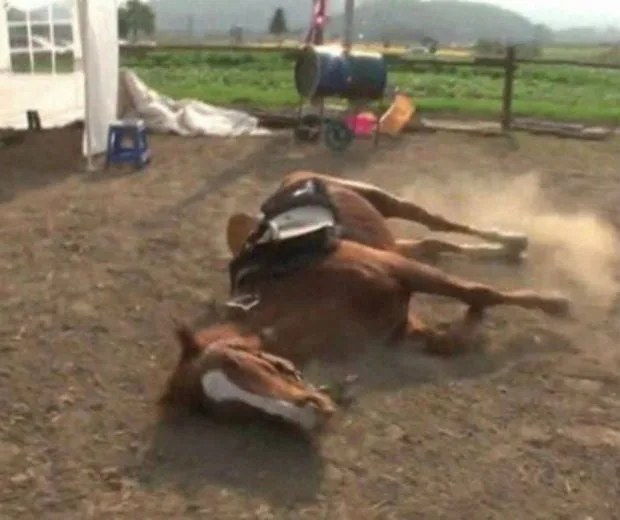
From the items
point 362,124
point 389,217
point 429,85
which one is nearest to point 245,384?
point 389,217

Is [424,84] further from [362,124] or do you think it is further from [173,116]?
[362,124]

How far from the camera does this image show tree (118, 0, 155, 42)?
44987 millimetres

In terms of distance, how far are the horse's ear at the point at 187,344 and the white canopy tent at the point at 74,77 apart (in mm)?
7470

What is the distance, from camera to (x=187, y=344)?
3814mm

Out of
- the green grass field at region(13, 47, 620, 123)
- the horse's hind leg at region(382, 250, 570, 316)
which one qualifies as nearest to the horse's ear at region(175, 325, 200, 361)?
the horse's hind leg at region(382, 250, 570, 316)

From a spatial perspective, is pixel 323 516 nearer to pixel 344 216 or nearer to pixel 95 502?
pixel 95 502

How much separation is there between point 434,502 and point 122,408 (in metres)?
1.46

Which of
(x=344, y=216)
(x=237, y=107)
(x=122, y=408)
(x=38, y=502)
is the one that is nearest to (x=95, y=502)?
(x=38, y=502)

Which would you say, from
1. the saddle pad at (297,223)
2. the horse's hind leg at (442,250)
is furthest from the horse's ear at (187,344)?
the horse's hind leg at (442,250)

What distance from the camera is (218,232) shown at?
7598 mm

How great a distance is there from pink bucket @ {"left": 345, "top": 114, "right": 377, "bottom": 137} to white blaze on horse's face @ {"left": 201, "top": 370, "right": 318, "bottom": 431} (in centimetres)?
899

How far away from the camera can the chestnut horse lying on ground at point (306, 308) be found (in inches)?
146

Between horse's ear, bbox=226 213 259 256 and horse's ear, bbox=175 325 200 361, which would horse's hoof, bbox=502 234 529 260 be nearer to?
horse's ear, bbox=226 213 259 256

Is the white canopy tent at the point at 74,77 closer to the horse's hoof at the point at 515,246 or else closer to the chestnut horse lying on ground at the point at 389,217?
the chestnut horse lying on ground at the point at 389,217
